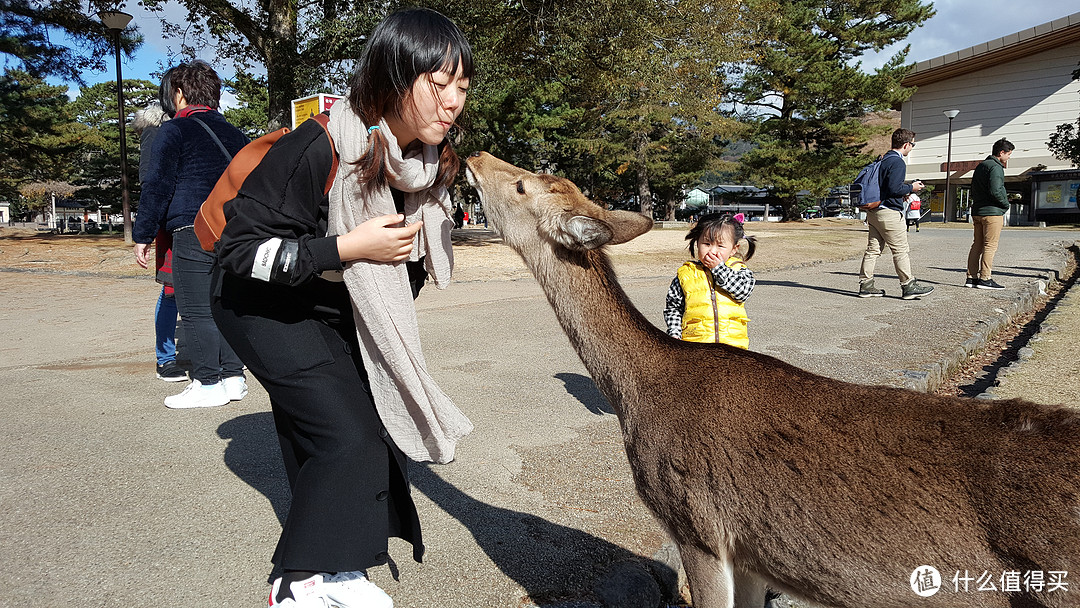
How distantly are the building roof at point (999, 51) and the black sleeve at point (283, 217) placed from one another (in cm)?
5790

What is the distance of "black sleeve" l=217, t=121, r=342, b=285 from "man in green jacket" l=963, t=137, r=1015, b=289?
11.6 m

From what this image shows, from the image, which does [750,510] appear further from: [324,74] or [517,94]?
[517,94]

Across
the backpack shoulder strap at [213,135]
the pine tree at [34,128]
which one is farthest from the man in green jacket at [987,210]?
the pine tree at [34,128]

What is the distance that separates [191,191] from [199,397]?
1633 millimetres

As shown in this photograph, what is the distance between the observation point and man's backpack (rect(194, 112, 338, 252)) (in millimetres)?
2381

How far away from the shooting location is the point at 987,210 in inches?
436

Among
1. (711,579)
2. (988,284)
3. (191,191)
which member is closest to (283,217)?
(711,579)

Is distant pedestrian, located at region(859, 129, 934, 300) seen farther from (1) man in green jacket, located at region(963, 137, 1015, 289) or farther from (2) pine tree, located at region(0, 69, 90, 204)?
(2) pine tree, located at region(0, 69, 90, 204)

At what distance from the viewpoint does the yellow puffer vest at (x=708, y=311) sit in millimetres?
4535

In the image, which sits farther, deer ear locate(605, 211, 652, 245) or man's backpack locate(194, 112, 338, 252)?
deer ear locate(605, 211, 652, 245)

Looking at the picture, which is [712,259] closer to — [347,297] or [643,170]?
[347,297]

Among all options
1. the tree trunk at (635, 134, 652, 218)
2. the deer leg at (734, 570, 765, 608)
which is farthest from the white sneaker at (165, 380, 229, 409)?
the tree trunk at (635, 134, 652, 218)

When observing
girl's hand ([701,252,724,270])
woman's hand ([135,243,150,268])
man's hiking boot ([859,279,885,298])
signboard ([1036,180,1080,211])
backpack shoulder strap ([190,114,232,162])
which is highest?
signboard ([1036,180,1080,211])

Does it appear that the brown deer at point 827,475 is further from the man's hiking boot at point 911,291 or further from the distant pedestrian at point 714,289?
the man's hiking boot at point 911,291
